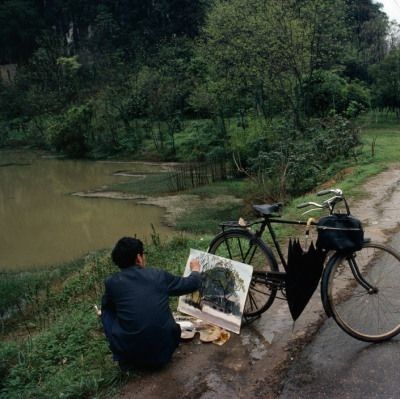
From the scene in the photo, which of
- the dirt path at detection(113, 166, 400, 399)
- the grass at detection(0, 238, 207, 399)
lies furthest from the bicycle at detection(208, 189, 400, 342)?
the grass at detection(0, 238, 207, 399)

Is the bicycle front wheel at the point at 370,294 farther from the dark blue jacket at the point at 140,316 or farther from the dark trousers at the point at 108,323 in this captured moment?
the dark trousers at the point at 108,323

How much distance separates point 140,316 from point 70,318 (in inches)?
77.1

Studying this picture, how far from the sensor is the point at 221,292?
3.90 metres

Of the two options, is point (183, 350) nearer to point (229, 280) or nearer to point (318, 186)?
point (229, 280)

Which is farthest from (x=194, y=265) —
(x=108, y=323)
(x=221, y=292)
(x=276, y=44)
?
(x=276, y=44)

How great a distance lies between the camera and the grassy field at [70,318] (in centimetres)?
357

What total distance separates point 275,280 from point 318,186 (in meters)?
7.93

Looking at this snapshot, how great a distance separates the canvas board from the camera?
3.80 metres

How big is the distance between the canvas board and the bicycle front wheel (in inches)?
25.8

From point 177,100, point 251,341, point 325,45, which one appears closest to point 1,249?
point 251,341

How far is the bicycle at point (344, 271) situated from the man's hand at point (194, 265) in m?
0.34

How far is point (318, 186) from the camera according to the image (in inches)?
451

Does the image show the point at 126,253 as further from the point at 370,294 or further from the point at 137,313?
the point at 370,294

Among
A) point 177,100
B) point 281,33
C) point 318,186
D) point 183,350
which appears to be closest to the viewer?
point 183,350
